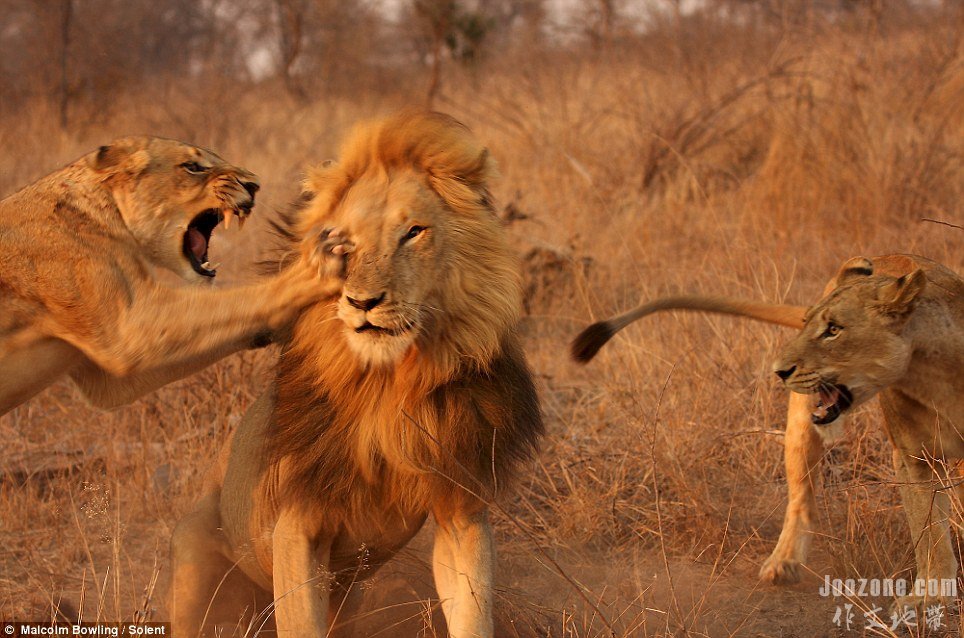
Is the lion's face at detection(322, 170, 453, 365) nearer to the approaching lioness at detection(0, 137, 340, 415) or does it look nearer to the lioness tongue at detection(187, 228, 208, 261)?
the approaching lioness at detection(0, 137, 340, 415)

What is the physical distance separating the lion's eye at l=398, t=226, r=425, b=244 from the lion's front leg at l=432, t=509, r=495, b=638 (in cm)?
65

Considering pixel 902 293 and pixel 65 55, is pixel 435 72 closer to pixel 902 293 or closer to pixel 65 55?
pixel 65 55

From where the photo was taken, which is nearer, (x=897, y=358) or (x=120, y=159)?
(x=897, y=358)

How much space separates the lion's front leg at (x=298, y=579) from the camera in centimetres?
248

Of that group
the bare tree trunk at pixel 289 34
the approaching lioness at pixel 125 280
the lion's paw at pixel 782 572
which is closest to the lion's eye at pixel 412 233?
the approaching lioness at pixel 125 280

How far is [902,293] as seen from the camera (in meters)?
2.84

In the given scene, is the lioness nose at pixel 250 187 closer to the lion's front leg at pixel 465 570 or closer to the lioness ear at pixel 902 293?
the lion's front leg at pixel 465 570

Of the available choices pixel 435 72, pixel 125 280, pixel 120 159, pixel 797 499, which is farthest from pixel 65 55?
pixel 797 499

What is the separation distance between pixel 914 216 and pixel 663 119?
2483 millimetres

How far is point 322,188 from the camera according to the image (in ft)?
8.52

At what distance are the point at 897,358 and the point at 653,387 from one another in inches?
64.8

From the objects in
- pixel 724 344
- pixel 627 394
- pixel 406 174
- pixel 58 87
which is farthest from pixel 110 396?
pixel 58 87

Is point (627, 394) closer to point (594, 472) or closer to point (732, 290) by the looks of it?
point (594, 472)
